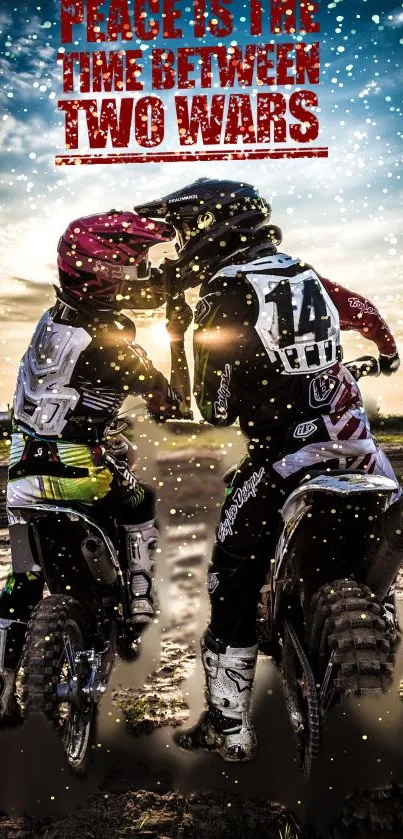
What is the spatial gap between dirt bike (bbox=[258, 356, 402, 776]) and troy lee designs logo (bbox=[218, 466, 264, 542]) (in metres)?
0.27

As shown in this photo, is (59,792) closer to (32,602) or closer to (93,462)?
(32,602)

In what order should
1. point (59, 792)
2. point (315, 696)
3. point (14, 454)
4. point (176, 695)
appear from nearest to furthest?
1. point (315, 696)
2. point (59, 792)
3. point (14, 454)
4. point (176, 695)

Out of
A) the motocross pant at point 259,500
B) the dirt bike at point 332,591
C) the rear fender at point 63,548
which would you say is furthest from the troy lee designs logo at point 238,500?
the rear fender at point 63,548

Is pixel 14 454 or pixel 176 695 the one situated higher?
pixel 14 454

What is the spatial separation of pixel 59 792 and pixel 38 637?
875 mm

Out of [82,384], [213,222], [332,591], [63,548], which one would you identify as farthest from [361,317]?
[63,548]

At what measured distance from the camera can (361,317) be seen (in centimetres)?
360

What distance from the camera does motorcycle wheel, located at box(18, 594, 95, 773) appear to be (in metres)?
3.09

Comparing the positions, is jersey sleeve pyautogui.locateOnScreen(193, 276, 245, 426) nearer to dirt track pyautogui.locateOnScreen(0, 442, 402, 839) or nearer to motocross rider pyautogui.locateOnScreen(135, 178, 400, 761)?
motocross rider pyautogui.locateOnScreen(135, 178, 400, 761)

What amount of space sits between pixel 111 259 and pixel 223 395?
1.02m

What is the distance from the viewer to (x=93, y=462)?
3.59m

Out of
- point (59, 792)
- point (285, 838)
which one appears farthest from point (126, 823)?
point (285, 838)

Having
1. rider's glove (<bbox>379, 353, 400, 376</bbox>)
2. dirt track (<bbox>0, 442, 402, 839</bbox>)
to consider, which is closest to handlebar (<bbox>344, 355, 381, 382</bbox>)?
rider's glove (<bbox>379, 353, 400, 376</bbox>)

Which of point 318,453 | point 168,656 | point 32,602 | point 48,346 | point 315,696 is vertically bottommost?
point 168,656
